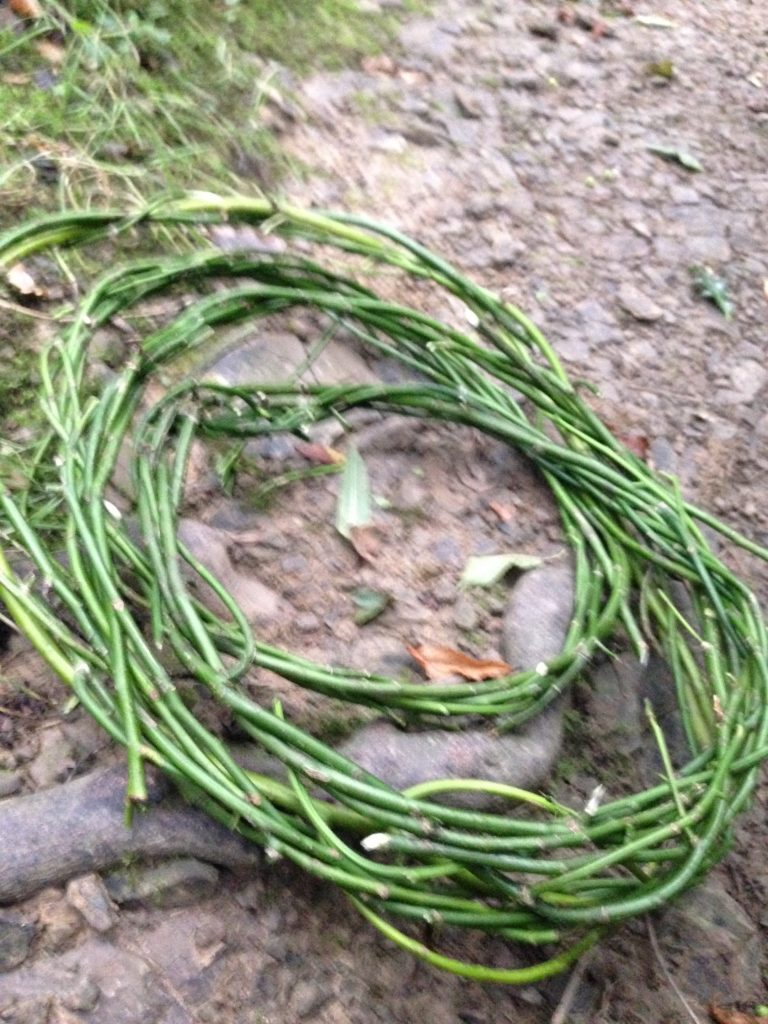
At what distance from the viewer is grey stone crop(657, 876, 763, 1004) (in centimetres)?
121

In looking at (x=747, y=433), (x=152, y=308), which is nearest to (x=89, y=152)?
(x=152, y=308)

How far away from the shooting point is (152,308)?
1.51m

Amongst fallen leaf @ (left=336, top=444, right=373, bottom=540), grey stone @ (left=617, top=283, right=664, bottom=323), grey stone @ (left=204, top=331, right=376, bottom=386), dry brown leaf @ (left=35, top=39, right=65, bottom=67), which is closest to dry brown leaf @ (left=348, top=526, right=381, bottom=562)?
fallen leaf @ (left=336, top=444, right=373, bottom=540)

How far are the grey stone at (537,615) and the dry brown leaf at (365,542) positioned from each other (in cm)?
18

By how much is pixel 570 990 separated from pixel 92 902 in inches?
18.9

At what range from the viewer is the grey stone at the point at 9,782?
41.5 inches

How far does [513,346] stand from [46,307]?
64cm

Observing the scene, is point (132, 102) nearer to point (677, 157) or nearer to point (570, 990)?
point (677, 157)

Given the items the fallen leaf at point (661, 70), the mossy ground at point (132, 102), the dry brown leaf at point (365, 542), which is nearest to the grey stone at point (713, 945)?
the dry brown leaf at point (365, 542)

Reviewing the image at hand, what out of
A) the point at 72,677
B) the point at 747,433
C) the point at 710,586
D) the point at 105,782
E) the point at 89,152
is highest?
the point at 89,152

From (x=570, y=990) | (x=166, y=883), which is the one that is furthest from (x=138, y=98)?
(x=570, y=990)

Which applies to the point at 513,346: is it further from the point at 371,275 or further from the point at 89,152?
the point at 89,152

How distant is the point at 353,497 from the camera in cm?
143

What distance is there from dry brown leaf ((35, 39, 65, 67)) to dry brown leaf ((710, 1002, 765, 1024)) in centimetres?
163
